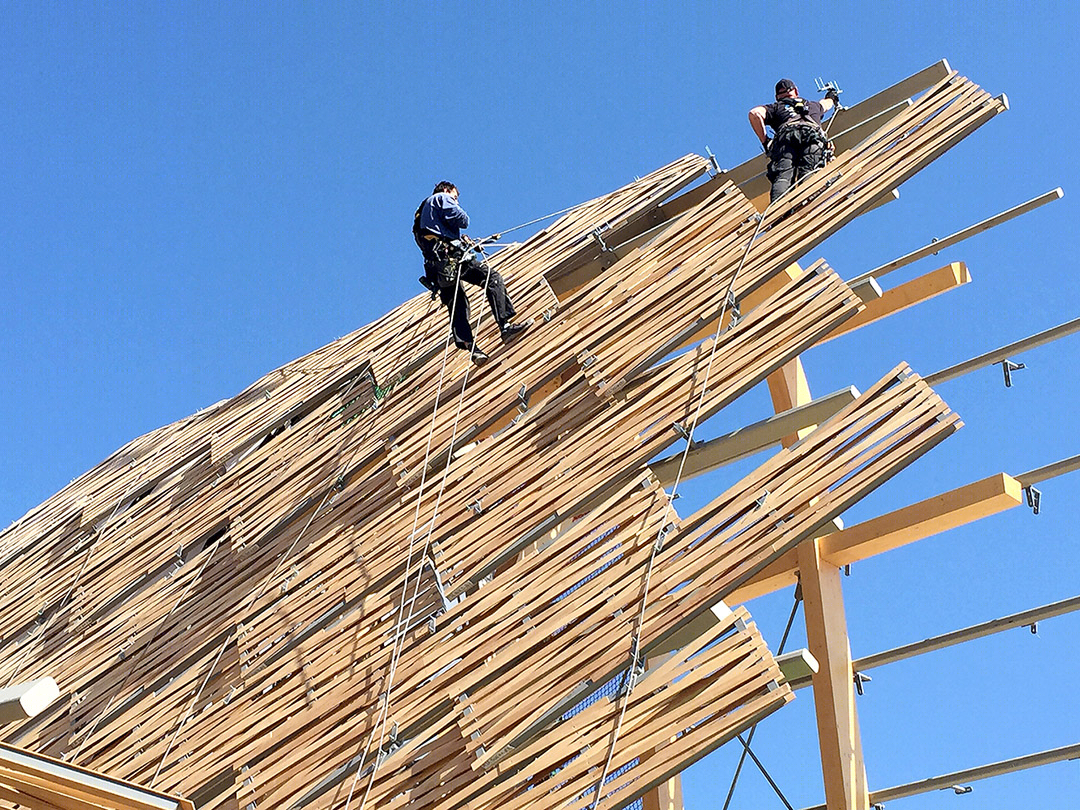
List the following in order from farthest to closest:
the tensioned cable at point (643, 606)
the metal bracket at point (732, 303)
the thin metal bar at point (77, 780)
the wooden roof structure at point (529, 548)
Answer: the metal bracket at point (732, 303)
the wooden roof structure at point (529, 548)
the tensioned cable at point (643, 606)
the thin metal bar at point (77, 780)

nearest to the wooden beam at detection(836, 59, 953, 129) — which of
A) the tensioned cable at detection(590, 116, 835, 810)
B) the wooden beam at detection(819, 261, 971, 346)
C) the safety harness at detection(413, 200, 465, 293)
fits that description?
the wooden beam at detection(819, 261, 971, 346)

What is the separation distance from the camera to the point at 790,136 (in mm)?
7129

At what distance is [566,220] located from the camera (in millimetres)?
8773

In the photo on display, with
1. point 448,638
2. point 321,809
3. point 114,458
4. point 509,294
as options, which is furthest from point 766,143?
point 114,458

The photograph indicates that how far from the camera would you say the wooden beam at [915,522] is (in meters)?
5.92

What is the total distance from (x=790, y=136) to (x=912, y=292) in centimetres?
128

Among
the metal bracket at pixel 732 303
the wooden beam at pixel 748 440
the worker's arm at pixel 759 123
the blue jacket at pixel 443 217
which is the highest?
the worker's arm at pixel 759 123

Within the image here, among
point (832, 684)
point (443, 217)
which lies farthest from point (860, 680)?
point (443, 217)


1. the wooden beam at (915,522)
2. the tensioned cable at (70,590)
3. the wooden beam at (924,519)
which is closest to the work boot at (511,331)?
the wooden beam at (915,522)

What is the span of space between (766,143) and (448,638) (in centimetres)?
355

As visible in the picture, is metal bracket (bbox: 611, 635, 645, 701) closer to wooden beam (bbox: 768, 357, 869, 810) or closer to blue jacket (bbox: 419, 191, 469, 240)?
wooden beam (bbox: 768, 357, 869, 810)

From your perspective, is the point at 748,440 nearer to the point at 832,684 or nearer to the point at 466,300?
the point at 832,684

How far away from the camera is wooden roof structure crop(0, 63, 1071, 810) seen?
4930 mm

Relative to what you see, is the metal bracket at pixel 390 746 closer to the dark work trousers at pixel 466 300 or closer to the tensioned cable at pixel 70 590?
the dark work trousers at pixel 466 300
